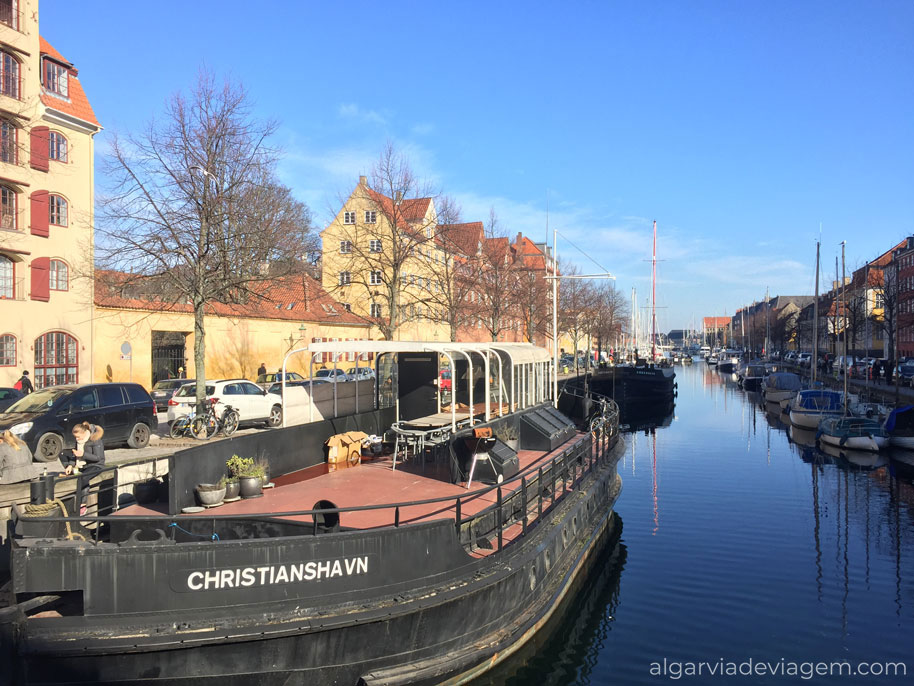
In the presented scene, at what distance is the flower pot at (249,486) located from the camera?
9.20 m

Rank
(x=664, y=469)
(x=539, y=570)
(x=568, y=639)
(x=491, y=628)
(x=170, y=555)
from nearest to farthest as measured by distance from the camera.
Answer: (x=170, y=555) → (x=491, y=628) → (x=539, y=570) → (x=568, y=639) → (x=664, y=469)

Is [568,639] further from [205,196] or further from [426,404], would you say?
[205,196]

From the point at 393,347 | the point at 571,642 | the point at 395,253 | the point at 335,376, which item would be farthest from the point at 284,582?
the point at 395,253

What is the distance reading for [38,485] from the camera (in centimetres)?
715

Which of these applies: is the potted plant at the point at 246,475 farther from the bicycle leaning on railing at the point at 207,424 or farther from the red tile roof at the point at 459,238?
the red tile roof at the point at 459,238

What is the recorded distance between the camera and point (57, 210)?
30.9m

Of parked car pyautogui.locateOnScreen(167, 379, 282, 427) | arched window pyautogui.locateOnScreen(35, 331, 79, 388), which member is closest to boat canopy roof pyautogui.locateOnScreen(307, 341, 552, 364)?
parked car pyautogui.locateOnScreen(167, 379, 282, 427)

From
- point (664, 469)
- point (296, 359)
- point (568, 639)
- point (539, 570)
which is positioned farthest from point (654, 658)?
point (296, 359)

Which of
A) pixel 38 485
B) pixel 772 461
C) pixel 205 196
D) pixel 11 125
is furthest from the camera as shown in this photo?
pixel 11 125

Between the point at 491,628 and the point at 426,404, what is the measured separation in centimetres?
688

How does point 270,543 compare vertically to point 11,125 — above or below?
below

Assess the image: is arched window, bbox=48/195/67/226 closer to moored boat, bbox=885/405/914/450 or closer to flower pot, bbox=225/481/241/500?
flower pot, bbox=225/481/241/500

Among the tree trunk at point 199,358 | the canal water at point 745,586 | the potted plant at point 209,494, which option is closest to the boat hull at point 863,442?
the canal water at point 745,586

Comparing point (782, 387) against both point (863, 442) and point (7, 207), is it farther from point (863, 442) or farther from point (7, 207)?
point (7, 207)
